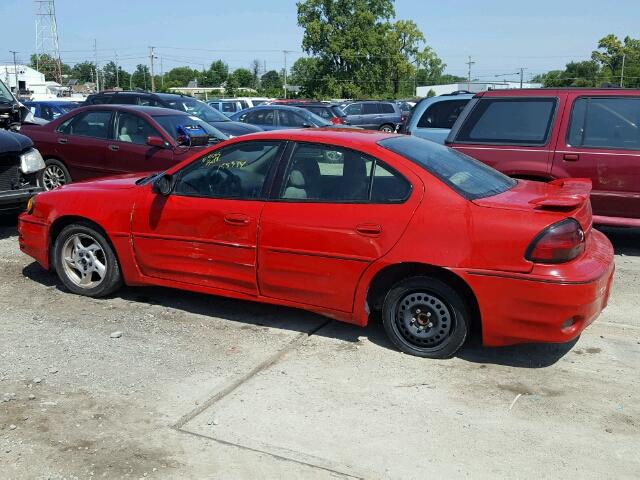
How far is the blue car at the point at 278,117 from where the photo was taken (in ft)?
60.0

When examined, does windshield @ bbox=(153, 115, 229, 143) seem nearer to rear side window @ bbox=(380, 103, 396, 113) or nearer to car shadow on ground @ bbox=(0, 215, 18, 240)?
car shadow on ground @ bbox=(0, 215, 18, 240)

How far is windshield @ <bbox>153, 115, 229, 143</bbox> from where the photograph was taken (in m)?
9.84

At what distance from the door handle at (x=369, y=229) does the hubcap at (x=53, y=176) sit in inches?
277

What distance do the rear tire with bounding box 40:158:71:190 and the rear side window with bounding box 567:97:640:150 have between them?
23.5 ft

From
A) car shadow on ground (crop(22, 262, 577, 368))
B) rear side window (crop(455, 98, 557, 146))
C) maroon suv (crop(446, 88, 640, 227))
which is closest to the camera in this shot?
car shadow on ground (crop(22, 262, 577, 368))

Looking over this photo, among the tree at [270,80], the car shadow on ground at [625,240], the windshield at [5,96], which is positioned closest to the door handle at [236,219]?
the car shadow on ground at [625,240]

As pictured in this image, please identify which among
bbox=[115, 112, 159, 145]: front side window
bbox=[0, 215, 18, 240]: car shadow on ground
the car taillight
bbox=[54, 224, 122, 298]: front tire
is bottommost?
bbox=[0, 215, 18, 240]: car shadow on ground

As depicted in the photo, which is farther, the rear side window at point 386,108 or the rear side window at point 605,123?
the rear side window at point 386,108

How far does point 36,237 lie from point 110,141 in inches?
163

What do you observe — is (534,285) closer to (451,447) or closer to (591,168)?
(451,447)

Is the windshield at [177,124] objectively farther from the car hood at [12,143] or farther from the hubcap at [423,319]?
the hubcap at [423,319]

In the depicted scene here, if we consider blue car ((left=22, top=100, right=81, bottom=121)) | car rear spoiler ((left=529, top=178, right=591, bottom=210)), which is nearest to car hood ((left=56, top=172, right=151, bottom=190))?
car rear spoiler ((left=529, top=178, right=591, bottom=210))

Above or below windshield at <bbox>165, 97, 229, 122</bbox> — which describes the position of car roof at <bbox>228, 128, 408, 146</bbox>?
below

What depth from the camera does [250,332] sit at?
521cm
